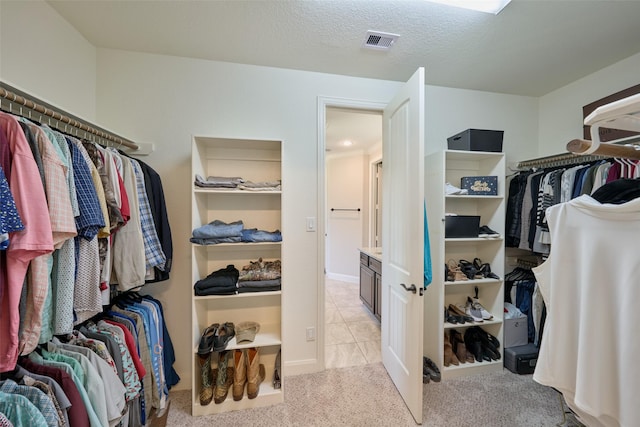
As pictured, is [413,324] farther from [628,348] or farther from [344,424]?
[628,348]

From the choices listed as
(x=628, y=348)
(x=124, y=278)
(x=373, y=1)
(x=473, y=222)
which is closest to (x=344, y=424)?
(x=628, y=348)

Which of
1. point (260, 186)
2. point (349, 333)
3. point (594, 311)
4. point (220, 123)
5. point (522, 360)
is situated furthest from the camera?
point (349, 333)

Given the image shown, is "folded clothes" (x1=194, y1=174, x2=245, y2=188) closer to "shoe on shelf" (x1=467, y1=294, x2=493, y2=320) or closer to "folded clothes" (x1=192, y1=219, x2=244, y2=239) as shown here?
"folded clothes" (x1=192, y1=219, x2=244, y2=239)

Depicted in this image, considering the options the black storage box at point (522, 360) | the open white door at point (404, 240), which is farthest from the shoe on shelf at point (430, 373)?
the black storage box at point (522, 360)

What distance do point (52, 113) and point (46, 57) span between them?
25.6 inches

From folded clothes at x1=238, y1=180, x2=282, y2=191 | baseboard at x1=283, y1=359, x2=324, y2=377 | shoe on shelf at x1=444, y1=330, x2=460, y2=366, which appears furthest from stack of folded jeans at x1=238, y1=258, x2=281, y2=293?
shoe on shelf at x1=444, y1=330, x2=460, y2=366

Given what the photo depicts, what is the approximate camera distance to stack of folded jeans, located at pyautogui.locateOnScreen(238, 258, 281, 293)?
1580 mm

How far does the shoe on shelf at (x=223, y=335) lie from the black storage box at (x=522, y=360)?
2282mm

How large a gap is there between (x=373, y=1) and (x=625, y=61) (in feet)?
6.58

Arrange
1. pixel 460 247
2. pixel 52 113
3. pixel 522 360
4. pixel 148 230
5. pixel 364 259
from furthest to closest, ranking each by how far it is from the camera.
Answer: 1. pixel 364 259
2. pixel 460 247
3. pixel 522 360
4. pixel 148 230
5. pixel 52 113

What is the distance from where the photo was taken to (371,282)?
2.93m

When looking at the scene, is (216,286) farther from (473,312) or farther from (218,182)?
(473,312)

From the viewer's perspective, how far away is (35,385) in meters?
0.82

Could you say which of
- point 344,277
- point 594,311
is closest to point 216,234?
point 594,311
